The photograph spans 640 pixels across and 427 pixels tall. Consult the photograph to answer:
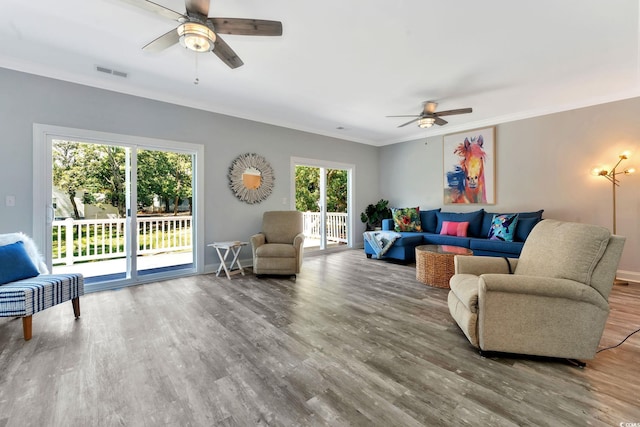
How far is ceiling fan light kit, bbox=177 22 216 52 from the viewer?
1996mm

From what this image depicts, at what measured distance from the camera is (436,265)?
3.65m

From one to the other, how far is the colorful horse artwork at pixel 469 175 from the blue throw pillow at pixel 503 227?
774mm

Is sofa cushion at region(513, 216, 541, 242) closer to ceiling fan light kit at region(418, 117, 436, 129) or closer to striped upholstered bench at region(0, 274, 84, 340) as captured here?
ceiling fan light kit at region(418, 117, 436, 129)

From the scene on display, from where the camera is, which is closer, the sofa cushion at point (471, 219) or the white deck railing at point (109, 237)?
the white deck railing at point (109, 237)

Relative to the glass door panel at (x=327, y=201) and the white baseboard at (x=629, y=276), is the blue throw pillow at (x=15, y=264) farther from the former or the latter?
the white baseboard at (x=629, y=276)

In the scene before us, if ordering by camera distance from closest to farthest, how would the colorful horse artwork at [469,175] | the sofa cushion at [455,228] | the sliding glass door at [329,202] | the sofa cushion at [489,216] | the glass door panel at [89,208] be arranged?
the glass door panel at [89,208] → the sofa cushion at [489,216] → the sofa cushion at [455,228] → the colorful horse artwork at [469,175] → the sliding glass door at [329,202]

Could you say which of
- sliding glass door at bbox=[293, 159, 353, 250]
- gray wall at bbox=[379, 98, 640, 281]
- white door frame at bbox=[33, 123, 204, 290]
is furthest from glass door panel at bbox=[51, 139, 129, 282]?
gray wall at bbox=[379, 98, 640, 281]

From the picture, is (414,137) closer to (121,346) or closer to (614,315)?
(614,315)

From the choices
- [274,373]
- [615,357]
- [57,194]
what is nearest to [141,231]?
[57,194]

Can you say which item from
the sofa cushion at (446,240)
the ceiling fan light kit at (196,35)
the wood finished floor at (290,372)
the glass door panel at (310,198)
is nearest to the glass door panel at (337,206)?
the glass door panel at (310,198)

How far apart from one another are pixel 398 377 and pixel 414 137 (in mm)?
5653

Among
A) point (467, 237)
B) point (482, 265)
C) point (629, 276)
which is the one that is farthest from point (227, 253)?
point (629, 276)

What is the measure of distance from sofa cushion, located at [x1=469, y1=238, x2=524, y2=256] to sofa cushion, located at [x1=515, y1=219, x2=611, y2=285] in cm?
203

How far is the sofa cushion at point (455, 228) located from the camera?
4.98 meters
